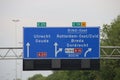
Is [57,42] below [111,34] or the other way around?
below

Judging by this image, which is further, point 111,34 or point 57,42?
point 111,34

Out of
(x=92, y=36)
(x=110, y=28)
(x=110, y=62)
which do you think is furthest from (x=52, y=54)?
(x=110, y=28)

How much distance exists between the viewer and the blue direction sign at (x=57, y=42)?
2870cm

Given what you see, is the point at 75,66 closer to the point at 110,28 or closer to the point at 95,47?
the point at 95,47

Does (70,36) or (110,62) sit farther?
(110,62)

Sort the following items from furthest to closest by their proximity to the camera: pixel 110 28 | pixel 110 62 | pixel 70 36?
1. pixel 110 28
2. pixel 110 62
3. pixel 70 36

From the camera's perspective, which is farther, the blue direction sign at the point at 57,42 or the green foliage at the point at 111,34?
the green foliage at the point at 111,34

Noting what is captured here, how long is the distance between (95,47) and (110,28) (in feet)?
65.9

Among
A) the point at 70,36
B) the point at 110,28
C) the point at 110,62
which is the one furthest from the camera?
the point at 110,28

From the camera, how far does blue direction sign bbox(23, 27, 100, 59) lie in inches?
1130

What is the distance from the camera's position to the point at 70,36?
28.7m

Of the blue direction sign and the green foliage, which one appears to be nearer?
the blue direction sign

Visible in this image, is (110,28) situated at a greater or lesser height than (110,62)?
greater

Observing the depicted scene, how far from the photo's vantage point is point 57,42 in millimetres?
28797
